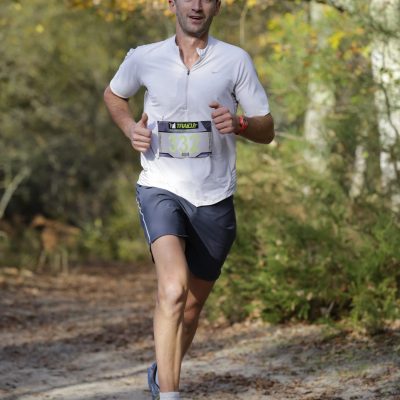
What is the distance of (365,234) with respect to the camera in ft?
26.3

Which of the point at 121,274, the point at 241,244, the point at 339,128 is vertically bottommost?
the point at 121,274

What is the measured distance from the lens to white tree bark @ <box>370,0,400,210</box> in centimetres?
781

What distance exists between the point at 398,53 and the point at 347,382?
302cm

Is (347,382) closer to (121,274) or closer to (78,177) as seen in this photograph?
(121,274)

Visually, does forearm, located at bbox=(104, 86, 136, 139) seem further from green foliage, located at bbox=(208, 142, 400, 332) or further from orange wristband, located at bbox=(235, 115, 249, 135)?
green foliage, located at bbox=(208, 142, 400, 332)

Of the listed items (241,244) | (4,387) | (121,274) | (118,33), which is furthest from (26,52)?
(4,387)

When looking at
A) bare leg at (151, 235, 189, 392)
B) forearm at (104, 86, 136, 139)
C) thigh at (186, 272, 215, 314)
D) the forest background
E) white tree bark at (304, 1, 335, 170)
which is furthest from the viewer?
white tree bark at (304, 1, 335, 170)

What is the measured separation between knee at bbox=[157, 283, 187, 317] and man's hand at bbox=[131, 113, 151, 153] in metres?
0.71

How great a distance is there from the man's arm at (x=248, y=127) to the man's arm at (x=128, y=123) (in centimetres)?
36

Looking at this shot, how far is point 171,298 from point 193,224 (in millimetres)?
509

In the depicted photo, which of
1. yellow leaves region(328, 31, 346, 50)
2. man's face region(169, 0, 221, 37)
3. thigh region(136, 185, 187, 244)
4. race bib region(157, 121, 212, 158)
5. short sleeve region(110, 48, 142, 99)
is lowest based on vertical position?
thigh region(136, 185, 187, 244)

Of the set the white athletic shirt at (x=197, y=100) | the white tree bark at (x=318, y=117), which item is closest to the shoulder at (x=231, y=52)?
the white athletic shirt at (x=197, y=100)

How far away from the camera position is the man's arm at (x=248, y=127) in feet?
15.8

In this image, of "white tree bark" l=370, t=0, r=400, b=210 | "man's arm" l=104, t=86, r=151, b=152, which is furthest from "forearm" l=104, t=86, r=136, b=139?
"white tree bark" l=370, t=0, r=400, b=210
